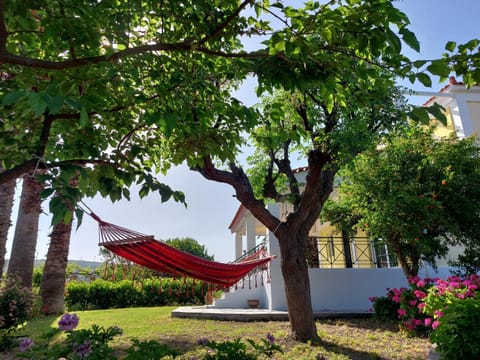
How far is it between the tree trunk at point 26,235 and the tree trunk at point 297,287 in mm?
6170

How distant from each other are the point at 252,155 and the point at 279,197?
1.29m

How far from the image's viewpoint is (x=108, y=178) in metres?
2.39

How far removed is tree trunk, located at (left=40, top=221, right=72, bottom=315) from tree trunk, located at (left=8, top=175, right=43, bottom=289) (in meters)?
0.43

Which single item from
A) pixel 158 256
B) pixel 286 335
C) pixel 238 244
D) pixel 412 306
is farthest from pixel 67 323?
pixel 238 244

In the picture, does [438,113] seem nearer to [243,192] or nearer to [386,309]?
[243,192]

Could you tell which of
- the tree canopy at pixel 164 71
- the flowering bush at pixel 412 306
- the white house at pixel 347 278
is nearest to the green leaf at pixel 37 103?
the tree canopy at pixel 164 71

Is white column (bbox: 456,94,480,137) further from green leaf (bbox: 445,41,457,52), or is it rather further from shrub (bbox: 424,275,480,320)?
green leaf (bbox: 445,41,457,52)

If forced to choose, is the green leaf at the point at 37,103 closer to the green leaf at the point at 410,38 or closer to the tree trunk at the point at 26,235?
the green leaf at the point at 410,38

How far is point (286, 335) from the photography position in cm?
550

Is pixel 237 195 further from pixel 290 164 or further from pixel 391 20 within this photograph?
pixel 391 20

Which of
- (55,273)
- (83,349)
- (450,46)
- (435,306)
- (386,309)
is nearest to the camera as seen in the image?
(450,46)

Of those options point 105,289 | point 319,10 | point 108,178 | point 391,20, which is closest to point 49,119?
point 108,178

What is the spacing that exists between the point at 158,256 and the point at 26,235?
5160mm

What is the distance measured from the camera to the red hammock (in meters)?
4.16
